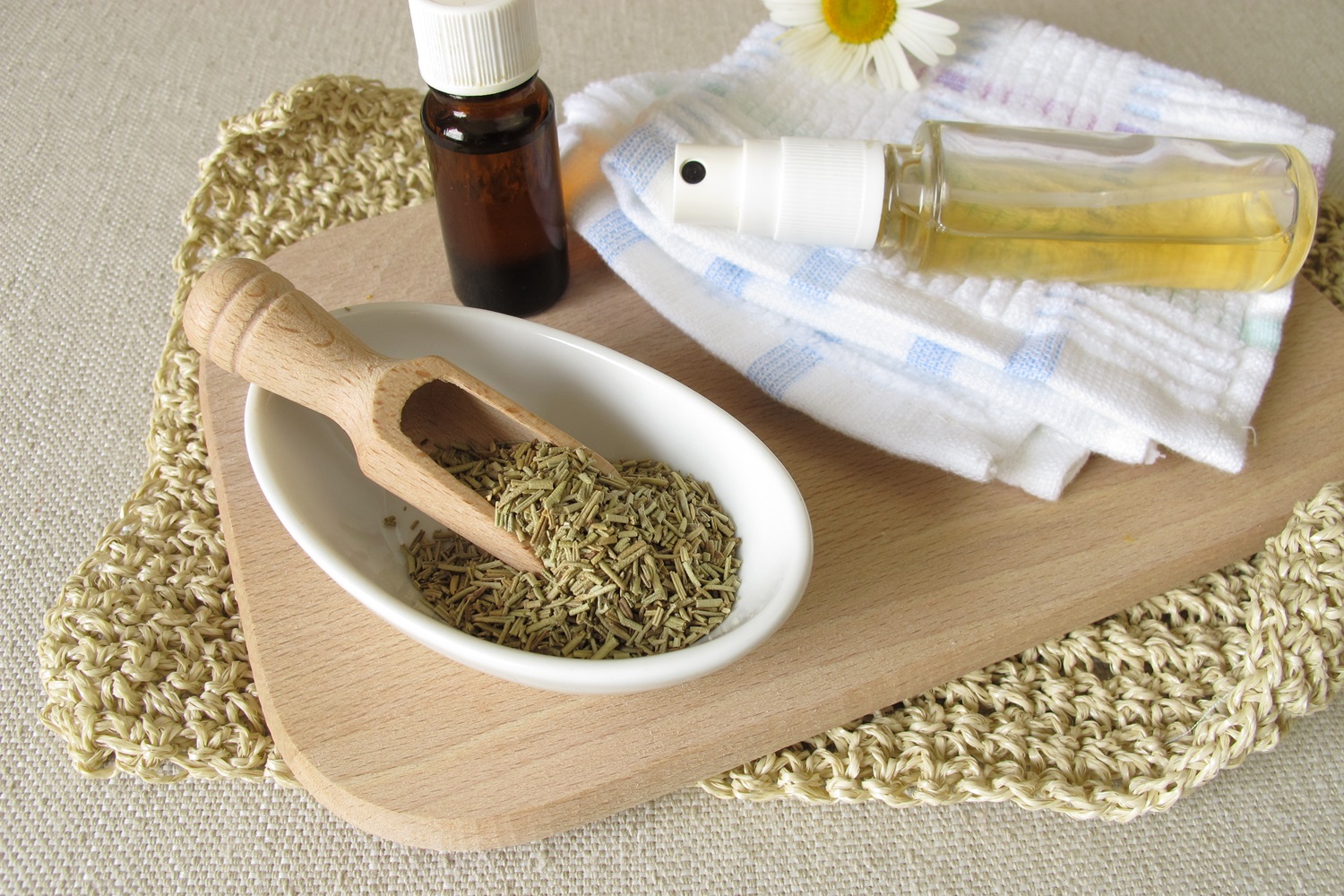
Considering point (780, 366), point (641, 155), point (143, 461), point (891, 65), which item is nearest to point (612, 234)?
point (641, 155)

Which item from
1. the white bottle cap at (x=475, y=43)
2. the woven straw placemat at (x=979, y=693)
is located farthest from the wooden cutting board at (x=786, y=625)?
the white bottle cap at (x=475, y=43)

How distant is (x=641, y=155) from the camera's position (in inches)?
29.4

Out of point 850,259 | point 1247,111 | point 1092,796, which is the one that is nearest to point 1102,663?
point 1092,796

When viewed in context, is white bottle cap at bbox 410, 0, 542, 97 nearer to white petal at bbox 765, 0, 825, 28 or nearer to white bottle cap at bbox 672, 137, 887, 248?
white bottle cap at bbox 672, 137, 887, 248

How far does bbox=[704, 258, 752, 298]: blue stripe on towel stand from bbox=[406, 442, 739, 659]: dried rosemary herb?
0.59ft

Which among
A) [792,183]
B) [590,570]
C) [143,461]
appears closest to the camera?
[590,570]

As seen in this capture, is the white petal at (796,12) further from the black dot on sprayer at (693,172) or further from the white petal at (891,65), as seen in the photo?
the black dot on sprayer at (693,172)

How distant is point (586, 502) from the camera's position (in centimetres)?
58

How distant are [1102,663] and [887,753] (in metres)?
0.15

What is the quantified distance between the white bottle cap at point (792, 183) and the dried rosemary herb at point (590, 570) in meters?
0.19

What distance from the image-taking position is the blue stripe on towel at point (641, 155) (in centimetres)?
74

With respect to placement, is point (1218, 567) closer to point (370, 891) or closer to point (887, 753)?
point (887, 753)

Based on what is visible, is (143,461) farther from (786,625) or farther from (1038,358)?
(1038,358)

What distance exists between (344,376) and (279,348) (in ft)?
0.12
